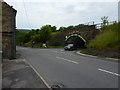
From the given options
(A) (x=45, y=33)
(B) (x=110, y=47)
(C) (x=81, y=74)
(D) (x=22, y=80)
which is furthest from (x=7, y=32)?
(A) (x=45, y=33)

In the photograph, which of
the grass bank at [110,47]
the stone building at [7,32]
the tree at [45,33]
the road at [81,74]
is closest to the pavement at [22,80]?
the road at [81,74]

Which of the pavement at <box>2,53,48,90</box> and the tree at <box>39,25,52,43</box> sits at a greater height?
the tree at <box>39,25,52,43</box>

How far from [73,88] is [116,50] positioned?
36.7 feet

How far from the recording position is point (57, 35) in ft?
194

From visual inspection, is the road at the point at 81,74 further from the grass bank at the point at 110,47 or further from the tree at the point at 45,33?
the tree at the point at 45,33

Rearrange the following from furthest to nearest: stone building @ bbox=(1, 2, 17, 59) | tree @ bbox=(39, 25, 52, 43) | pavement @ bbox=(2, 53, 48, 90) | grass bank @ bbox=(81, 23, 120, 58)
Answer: tree @ bbox=(39, 25, 52, 43)
stone building @ bbox=(1, 2, 17, 59)
grass bank @ bbox=(81, 23, 120, 58)
pavement @ bbox=(2, 53, 48, 90)

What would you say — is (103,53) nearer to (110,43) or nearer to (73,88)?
(110,43)

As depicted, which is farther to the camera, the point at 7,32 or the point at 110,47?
the point at 7,32

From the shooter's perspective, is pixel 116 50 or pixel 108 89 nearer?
pixel 108 89

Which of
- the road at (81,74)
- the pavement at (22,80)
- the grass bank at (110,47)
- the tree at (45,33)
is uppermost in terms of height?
the tree at (45,33)

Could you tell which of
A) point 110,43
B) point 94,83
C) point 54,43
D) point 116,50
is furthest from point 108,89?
point 54,43

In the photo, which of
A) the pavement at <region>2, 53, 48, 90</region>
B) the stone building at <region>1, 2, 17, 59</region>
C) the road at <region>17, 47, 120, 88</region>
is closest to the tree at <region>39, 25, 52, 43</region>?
the stone building at <region>1, 2, 17, 59</region>

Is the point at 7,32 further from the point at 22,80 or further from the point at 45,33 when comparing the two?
the point at 45,33

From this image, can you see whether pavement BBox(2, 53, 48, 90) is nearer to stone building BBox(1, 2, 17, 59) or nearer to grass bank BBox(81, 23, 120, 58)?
Result: stone building BBox(1, 2, 17, 59)
